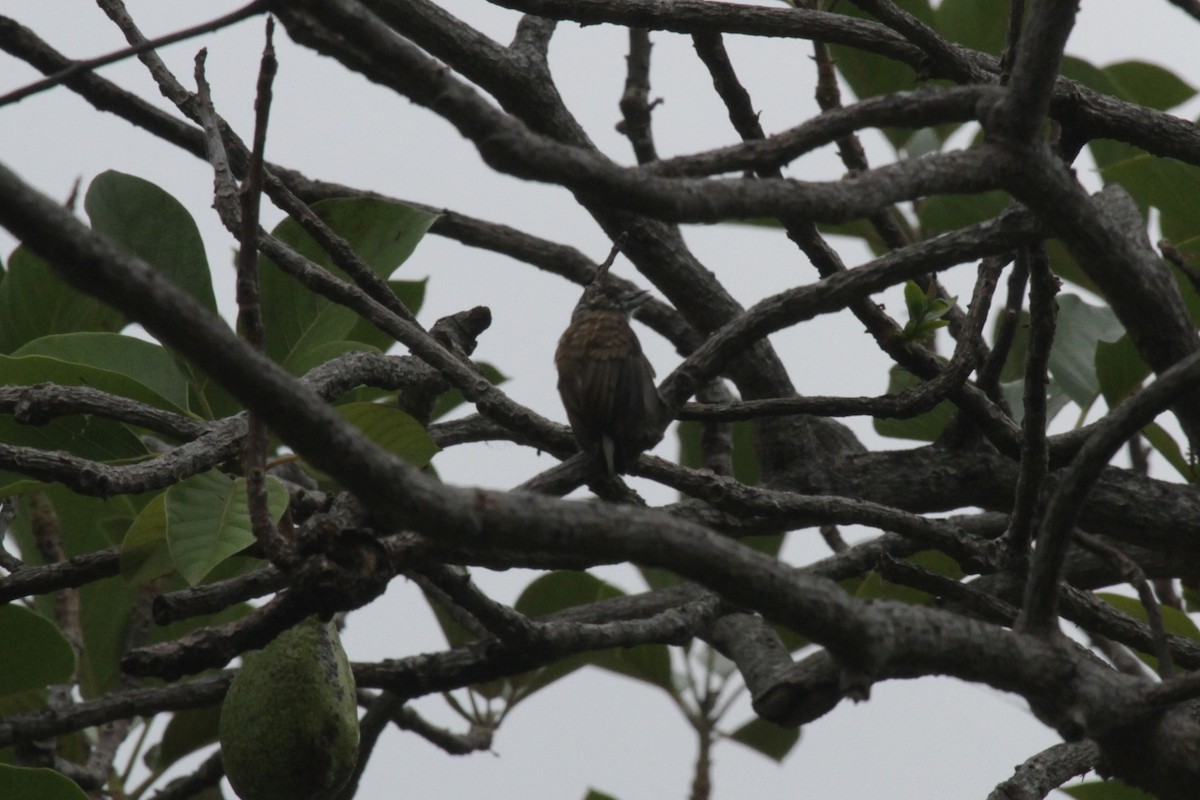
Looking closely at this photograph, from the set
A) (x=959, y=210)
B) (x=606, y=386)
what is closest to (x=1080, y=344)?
(x=959, y=210)

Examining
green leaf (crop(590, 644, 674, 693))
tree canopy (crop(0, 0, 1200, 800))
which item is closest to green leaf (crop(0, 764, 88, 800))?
tree canopy (crop(0, 0, 1200, 800))

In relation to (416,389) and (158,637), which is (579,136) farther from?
(158,637)

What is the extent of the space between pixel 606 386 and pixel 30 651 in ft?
5.06

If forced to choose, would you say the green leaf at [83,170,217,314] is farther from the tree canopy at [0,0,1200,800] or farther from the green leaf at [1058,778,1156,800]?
the green leaf at [1058,778,1156,800]

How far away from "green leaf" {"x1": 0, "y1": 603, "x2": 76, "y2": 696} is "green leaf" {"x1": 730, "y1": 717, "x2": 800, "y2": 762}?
234 cm

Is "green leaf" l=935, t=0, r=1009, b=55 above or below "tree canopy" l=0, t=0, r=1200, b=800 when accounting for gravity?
above

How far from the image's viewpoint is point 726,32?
9.73 feet

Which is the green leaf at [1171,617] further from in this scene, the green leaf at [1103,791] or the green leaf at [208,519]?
the green leaf at [208,519]

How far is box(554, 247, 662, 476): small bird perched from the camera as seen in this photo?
102 inches

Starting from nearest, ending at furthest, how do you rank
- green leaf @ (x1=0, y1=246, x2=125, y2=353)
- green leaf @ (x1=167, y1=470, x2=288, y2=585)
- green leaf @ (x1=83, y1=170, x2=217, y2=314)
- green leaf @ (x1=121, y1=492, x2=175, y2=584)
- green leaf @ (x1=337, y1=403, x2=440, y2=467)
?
green leaf @ (x1=167, y1=470, x2=288, y2=585) < green leaf @ (x1=121, y1=492, x2=175, y2=584) < green leaf @ (x1=337, y1=403, x2=440, y2=467) < green leaf @ (x1=83, y1=170, x2=217, y2=314) < green leaf @ (x1=0, y1=246, x2=125, y2=353)

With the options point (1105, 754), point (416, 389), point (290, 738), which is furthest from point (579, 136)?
point (1105, 754)

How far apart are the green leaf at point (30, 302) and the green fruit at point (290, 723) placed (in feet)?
5.72

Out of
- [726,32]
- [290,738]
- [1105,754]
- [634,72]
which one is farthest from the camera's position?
[634,72]

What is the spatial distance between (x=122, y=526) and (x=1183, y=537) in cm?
292
